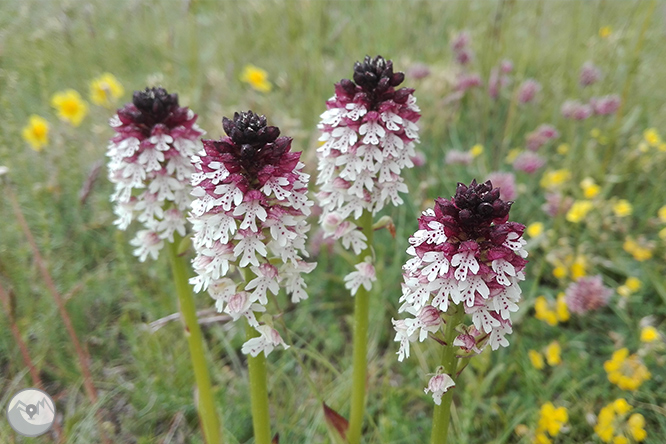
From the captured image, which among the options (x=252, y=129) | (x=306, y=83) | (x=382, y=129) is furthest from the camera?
(x=306, y=83)

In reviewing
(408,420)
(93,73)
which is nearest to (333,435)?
(408,420)

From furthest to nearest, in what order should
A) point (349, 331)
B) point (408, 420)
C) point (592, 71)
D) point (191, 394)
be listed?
point (592, 71) < point (349, 331) < point (191, 394) < point (408, 420)

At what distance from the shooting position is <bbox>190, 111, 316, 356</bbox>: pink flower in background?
5.38 ft

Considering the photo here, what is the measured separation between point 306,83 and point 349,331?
304 centimetres

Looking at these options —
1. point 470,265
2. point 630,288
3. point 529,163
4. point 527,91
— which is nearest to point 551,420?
point 630,288

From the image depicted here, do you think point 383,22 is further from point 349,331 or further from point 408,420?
point 408,420

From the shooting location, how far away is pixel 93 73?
19.6 ft

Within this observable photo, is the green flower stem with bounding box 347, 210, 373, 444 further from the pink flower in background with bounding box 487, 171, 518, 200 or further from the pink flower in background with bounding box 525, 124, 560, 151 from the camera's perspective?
the pink flower in background with bounding box 525, 124, 560, 151

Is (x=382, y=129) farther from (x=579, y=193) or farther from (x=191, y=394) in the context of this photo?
(x=579, y=193)

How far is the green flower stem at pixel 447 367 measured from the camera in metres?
1.60

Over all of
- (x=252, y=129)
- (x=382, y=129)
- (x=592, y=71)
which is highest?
(x=592, y=71)

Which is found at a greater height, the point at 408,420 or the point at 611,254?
the point at 611,254

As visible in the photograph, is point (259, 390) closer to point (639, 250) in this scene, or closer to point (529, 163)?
point (639, 250)

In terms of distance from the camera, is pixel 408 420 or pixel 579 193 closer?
pixel 408 420
